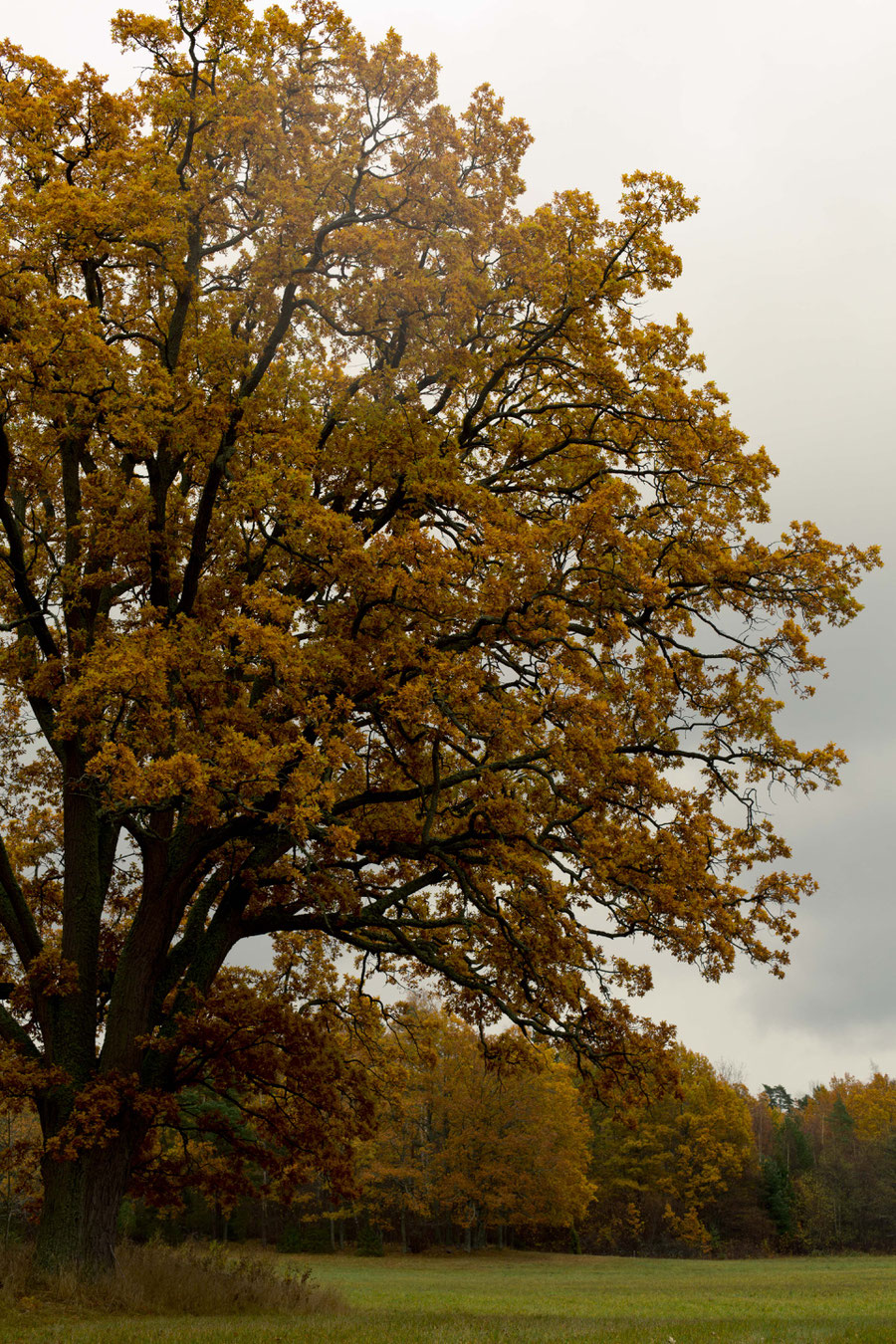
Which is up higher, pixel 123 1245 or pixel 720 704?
pixel 720 704

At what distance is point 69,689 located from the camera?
13.6m

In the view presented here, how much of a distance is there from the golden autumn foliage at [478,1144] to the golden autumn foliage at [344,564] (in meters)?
35.4

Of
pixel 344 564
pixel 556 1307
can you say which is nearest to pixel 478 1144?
pixel 556 1307

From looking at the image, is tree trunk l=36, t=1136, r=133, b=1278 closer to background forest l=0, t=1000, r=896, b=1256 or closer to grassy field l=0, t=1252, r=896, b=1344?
grassy field l=0, t=1252, r=896, b=1344

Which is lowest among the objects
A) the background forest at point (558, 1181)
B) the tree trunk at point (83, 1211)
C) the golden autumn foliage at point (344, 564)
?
the background forest at point (558, 1181)

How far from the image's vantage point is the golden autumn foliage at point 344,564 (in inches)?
540

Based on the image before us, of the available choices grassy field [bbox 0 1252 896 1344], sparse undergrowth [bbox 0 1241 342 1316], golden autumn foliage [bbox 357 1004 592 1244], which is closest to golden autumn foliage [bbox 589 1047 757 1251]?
grassy field [bbox 0 1252 896 1344]

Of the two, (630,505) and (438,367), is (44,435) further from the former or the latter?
(630,505)

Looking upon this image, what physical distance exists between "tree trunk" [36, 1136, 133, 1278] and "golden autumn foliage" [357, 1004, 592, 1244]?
3486 centimetres

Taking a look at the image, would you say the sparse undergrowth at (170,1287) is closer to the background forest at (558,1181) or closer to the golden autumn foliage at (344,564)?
the golden autumn foliage at (344,564)

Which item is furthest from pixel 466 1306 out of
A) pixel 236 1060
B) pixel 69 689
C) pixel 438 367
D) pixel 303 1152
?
pixel 438 367

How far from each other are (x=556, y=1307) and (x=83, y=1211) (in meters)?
15.2

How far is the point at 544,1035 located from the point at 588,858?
147 inches

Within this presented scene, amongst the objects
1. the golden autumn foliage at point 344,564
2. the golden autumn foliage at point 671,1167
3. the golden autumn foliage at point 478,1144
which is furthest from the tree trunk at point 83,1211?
the golden autumn foliage at point 671,1167
